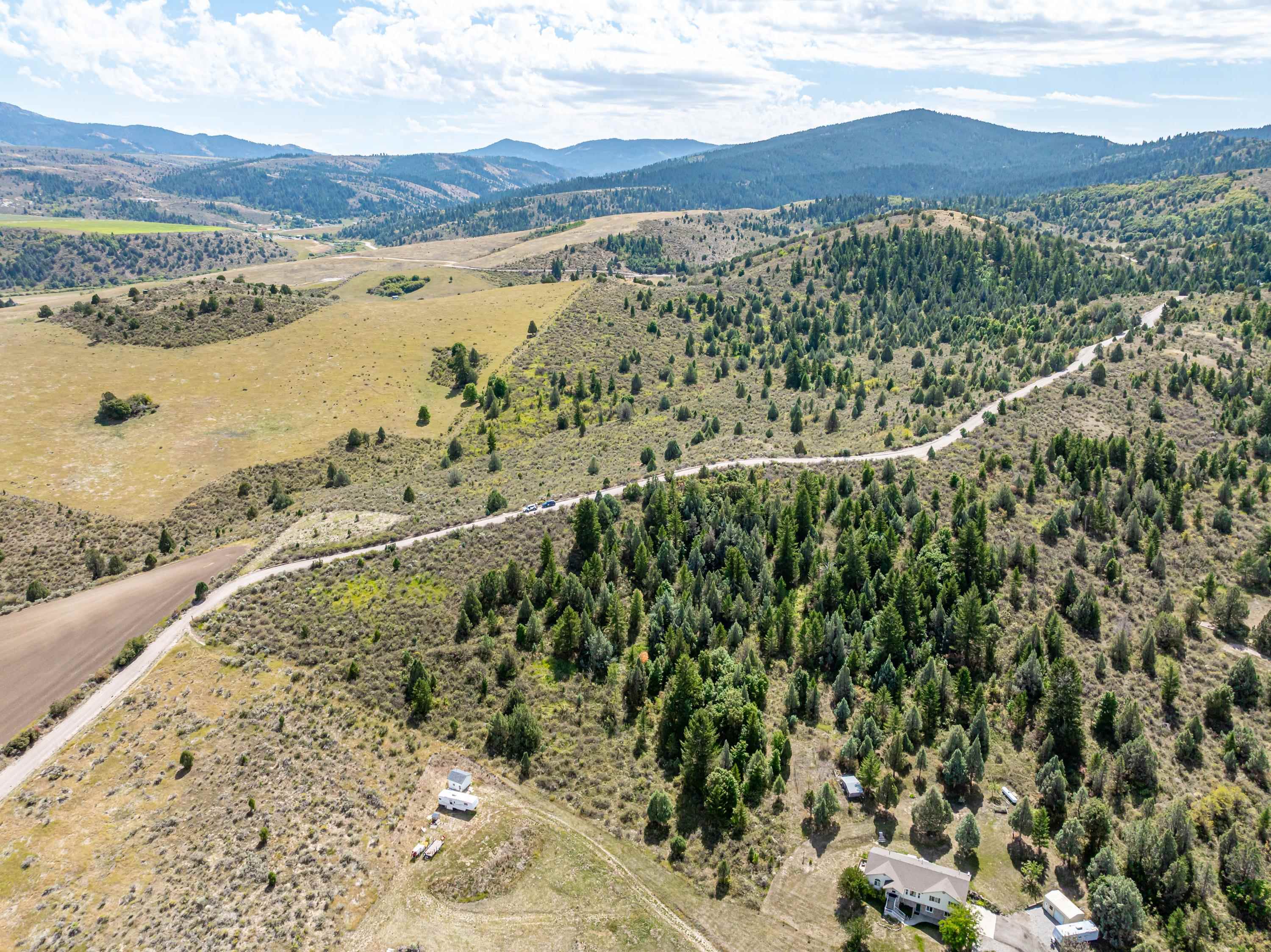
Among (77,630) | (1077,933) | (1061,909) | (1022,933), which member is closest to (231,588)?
(77,630)

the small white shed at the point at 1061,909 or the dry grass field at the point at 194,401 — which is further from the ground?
the dry grass field at the point at 194,401

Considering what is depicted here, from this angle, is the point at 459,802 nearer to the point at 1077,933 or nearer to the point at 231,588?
the point at 231,588

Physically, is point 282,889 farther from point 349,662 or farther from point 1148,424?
point 1148,424

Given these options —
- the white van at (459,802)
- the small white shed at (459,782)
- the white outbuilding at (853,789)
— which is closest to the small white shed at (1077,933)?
the white outbuilding at (853,789)

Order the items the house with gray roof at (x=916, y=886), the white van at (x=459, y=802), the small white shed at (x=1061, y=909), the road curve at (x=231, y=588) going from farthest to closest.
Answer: the road curve at (x=231, y=588) → the white van at (x=459, y=802) → the small white shed at (x=1061, y=909) → the house with gray roof at (x=916, y=886)

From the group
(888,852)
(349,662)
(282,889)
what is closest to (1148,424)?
(888,852)

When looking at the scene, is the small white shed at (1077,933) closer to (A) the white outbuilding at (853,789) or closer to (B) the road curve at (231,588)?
(A) the white outbuilding at (853,789)
